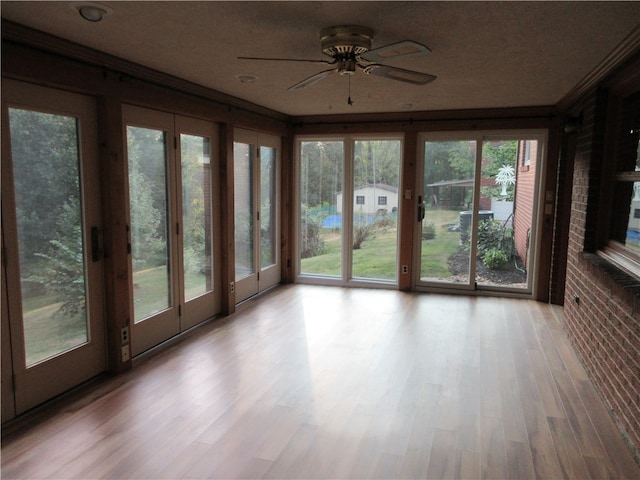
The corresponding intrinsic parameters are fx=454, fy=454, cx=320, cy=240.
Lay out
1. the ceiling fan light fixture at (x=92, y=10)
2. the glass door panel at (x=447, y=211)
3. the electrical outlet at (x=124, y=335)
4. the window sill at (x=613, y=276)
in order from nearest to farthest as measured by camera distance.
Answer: the ceiling fan light fixture at (x=92, y=10) → the window sill at (x=613, y=276) → the electrical outlet at (x=124, y=335) → the glass door panel at (x=447, y=211)

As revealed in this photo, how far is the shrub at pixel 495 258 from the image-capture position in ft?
19.0

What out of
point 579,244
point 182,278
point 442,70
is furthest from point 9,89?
point 579,244

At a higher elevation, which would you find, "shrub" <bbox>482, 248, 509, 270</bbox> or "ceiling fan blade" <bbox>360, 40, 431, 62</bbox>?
"ceiling fan blade" <bbox>360, 40, 431, 62</bbox>

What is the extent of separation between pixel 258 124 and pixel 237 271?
1729 millimetres

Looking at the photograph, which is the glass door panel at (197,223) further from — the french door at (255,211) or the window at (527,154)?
the window at (527,154)

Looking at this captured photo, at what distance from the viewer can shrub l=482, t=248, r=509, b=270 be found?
5805 mm

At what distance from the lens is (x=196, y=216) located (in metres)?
4.46

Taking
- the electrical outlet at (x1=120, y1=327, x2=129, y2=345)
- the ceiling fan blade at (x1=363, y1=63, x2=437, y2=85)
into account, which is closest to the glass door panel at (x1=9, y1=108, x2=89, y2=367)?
the electrical outlet at (x1=120, y1=327, x2=129, y2=345)

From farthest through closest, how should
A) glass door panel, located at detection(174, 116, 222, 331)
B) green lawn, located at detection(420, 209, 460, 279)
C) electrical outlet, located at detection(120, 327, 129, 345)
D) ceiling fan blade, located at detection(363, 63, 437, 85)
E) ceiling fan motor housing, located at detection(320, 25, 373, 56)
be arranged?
1. green lawn, located at detection(420, 209, 460, 279)
2. glass door panel, located at detection(174, 116, 222, 331)
3. electrical outlet, located at detection(120, 327, 129, 345)
4. ceiling fan blade, located at detection(363, 63, 437, 85)
5. ceiling fan motor housing, located at detection(320, 25, 373, 56)

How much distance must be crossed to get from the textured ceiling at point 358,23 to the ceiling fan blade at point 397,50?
0.16 meters

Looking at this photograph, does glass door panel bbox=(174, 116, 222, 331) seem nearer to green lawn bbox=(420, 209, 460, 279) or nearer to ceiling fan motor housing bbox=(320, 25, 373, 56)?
ceiling fan motor housing bbox=(320, 25, 373, 56)

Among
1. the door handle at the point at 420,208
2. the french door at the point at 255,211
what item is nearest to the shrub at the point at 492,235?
the door handle at the point at 420,208

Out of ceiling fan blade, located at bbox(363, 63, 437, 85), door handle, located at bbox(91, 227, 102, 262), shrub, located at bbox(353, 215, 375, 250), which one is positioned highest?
ceiling fan blade, located at bbox(363, 63, 437, 85)

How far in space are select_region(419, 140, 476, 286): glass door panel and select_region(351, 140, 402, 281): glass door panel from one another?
0.39 metres
